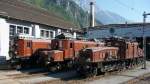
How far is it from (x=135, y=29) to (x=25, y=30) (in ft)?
86.3

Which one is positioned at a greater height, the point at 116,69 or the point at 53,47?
the point at 53,47

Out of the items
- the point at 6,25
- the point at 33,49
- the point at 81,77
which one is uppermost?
the point at 6,25

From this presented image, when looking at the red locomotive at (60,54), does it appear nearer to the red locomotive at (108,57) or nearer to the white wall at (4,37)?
the red locomotive at (108,57)

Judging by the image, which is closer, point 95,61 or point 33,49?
point 95,61

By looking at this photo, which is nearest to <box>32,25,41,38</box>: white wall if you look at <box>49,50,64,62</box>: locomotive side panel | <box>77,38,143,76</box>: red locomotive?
<box>77,38,143,76</box>: red locomotive

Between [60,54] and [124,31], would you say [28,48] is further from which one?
[124,31]

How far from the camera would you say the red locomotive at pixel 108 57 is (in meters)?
22.9

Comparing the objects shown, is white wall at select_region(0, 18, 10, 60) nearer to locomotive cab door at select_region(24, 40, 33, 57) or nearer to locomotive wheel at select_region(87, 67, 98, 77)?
locomotive cab door at select_region(24, 40, 33, 57)

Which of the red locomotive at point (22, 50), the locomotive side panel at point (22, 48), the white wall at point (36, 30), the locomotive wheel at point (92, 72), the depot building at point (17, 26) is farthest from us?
the white wall at point (36, 30)

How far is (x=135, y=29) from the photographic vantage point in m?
55.9

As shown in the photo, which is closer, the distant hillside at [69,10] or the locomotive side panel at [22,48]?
the locomotive side panel at [22,48]

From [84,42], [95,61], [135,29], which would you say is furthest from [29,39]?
[135,29]

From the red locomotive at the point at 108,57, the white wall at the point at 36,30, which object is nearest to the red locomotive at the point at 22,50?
the red locomotive at the point at 108,57

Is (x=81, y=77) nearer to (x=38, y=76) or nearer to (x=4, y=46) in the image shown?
(x=38, y=76)
